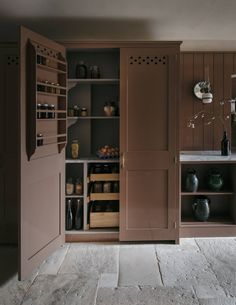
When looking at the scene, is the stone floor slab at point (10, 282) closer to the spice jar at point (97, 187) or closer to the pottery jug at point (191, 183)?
the spice jar at point (97, 187)

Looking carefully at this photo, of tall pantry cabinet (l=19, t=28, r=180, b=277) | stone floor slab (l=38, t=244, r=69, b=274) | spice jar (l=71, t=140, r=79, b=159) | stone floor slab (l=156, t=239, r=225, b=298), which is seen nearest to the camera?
stone floor slab (l=156, t=239, r=225, b=298)

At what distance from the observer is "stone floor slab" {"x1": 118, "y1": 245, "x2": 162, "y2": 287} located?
9.53 feet

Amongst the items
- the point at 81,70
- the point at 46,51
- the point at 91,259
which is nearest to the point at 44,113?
the point at 46,51

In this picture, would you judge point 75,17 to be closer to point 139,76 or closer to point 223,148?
point 139,76

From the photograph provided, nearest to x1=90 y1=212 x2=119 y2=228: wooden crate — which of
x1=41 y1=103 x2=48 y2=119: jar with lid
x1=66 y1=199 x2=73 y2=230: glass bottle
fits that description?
x1=66 y1=199 x2=73 y2=230: glass bottle

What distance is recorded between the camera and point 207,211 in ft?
12.9

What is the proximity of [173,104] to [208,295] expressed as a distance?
1.84 meters

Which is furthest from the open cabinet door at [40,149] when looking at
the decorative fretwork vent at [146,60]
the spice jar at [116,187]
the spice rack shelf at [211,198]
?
the spice rack shelf at [211,198]

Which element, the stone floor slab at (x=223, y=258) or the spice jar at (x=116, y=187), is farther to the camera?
the spice jar at (x=116, y=187)

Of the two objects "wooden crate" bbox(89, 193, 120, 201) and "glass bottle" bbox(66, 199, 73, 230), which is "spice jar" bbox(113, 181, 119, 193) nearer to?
"wooden crate" bbox(89, 193, 120, 201)

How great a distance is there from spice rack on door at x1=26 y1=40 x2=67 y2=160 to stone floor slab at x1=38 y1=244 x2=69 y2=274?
1010mm

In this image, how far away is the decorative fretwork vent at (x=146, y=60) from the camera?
358 centimetres

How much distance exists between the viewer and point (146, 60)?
141 inches

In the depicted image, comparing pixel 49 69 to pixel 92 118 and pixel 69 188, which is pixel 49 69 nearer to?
pixel 92 118
